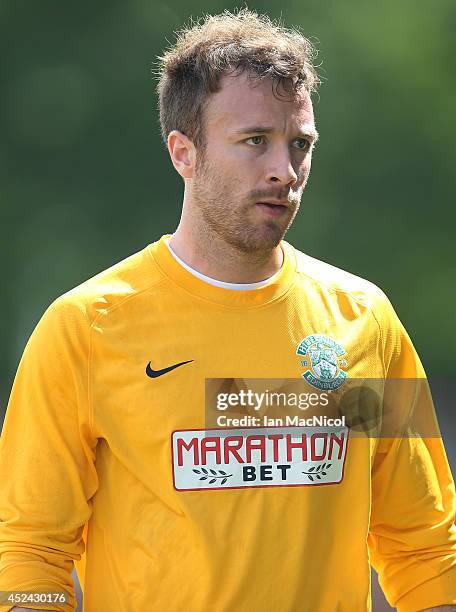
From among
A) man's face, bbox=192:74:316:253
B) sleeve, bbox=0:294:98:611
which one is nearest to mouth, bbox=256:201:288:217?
man's face, bbox=192:74:316:253

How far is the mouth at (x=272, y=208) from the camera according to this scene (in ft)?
6.93

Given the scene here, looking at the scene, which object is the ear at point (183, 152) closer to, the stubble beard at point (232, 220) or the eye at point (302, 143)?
the stubble beard at point (232, 220)

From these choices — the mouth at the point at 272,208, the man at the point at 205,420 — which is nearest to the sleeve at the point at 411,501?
the man at the point at 205,420

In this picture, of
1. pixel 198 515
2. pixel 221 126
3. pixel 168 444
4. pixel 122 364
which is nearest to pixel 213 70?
pixel 221 126

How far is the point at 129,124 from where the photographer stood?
8523 millimetres

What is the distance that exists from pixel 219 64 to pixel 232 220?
1.12 feet

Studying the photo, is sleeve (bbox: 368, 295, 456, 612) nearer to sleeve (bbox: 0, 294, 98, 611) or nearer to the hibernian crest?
the hibernian crest

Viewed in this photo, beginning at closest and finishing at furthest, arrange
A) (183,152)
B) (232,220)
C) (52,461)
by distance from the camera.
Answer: (52,461), (232,220), (183,152)

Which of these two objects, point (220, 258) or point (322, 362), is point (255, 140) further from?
point (322, 362)

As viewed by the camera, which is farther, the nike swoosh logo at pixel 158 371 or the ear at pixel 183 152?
the ear at pixel 183 152

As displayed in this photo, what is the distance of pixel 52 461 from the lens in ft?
6.67

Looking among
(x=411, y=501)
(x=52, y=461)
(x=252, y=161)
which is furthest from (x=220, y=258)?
(x=411, y=501)

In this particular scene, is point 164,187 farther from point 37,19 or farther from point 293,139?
point 293,139

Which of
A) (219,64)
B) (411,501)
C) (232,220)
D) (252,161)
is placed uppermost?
(219,64)
